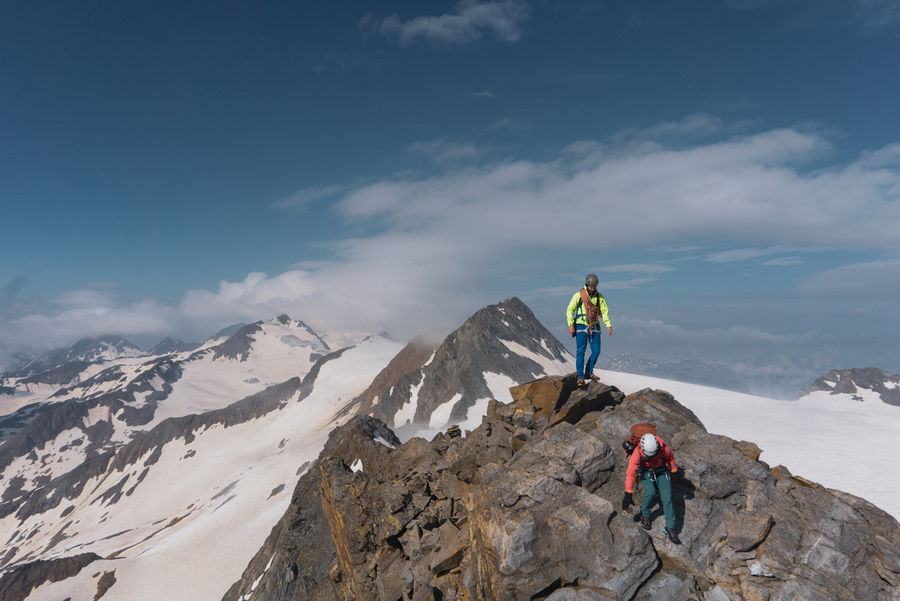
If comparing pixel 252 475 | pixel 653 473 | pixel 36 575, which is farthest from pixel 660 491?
pixel 252 475

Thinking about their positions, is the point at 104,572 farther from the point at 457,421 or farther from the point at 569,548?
the point at 569,548

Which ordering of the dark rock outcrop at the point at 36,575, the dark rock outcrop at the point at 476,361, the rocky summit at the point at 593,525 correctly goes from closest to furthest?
the rocky summit at the point at 593,525
the dark rock outcrop at the point at 36,575
the dark rock outcrop at the point at 476,361

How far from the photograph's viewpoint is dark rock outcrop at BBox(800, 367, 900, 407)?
144 metres

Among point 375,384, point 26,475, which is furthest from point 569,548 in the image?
point 26,475

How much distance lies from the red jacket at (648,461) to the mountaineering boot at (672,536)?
5.27 feet

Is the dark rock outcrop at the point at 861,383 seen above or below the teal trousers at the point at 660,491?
below

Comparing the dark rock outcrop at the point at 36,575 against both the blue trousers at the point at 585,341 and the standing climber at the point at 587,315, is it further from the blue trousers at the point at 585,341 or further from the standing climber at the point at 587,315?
the standing climber at the point at 587,315

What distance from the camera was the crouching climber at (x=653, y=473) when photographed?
11.0 m

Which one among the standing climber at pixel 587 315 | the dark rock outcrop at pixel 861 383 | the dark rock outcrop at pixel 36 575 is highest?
the standing climber at pixel 587 315

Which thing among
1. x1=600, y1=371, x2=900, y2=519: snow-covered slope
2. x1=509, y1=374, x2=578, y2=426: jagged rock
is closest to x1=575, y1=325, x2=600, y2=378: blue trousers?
x1=509, y1=374, x2=578, y2=426: jagged rock

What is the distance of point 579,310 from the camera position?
1712cm

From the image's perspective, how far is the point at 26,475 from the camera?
7589 inches

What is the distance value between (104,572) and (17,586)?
17488 mm

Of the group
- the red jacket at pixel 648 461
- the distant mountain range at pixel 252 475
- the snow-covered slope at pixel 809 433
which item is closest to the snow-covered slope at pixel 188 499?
the distant mountain range at pixel 252 475
